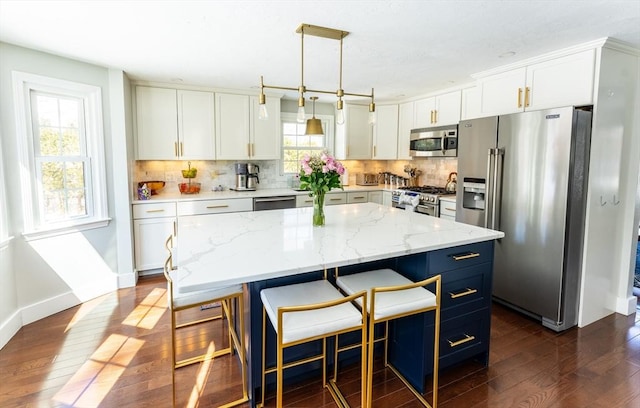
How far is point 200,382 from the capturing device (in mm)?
2143

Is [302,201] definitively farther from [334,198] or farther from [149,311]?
[149,311]

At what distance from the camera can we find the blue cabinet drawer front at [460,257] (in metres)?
2.04

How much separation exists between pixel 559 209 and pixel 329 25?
87.5 inches

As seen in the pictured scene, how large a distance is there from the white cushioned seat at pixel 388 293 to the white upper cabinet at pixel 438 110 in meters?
2.83

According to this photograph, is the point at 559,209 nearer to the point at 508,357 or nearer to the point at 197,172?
the point at 508,357

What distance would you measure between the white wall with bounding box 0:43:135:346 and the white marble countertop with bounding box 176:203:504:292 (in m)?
1.32

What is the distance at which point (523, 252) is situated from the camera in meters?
2.94

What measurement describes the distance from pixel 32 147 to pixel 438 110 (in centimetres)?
431

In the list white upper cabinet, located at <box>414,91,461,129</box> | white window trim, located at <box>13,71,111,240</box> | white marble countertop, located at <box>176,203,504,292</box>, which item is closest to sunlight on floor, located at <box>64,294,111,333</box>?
white window trim, located at <box>13,71,111,240</box>

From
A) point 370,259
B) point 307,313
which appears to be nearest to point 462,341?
point 370,259

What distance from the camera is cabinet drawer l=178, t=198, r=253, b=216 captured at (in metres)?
4.02

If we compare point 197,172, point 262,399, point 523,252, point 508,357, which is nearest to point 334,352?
point 262,399

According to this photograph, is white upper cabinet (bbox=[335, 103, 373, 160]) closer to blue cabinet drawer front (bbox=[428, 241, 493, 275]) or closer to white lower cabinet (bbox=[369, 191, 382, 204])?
white lower cabinet (bbox=[369, 191, 382, 204])

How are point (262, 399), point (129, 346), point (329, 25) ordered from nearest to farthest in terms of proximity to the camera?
point (262, 399) < point (329, 25) < point (129, 346)
